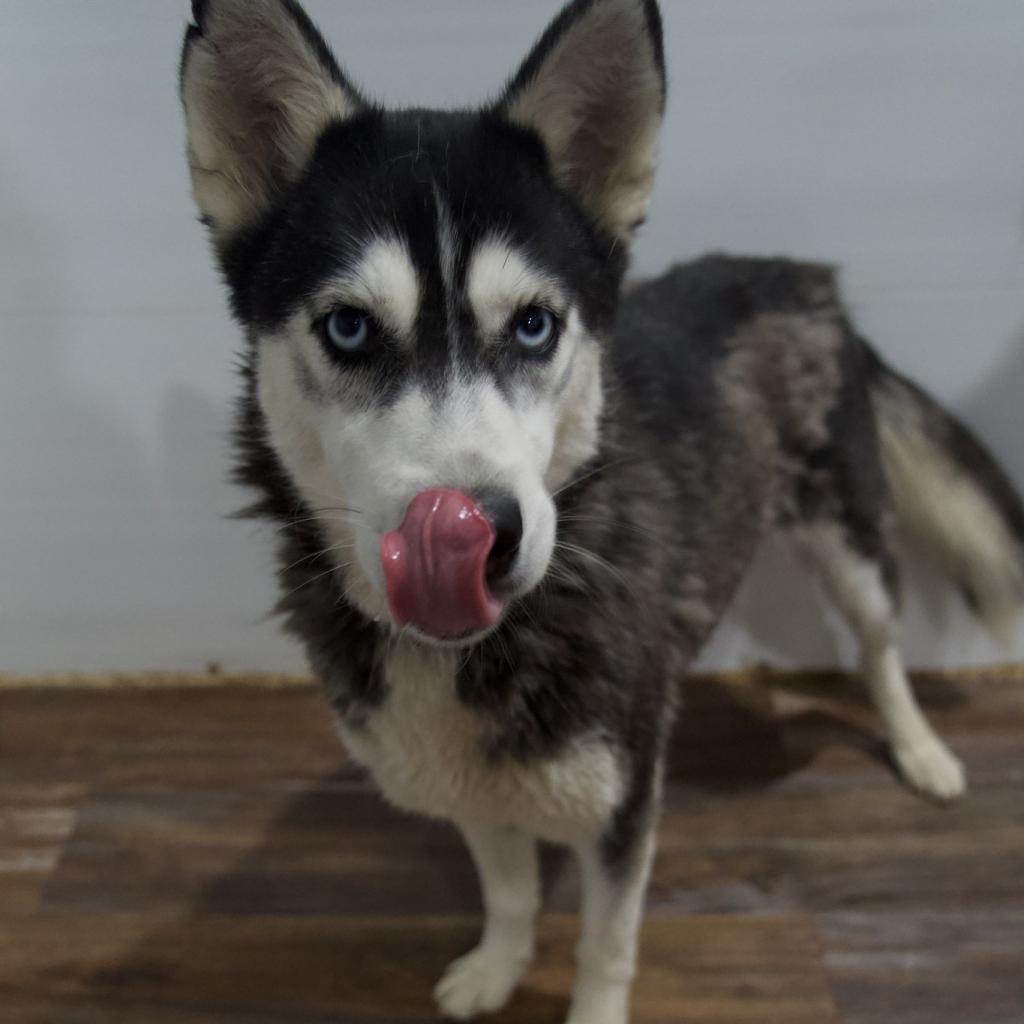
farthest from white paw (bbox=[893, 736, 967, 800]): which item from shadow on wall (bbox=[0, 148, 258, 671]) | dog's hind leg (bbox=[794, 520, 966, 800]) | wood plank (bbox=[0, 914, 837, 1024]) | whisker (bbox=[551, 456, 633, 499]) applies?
shadow on wall (bbox=[0, 148, 258, 671])

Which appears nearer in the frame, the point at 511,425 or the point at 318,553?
Result: the point at 511,425

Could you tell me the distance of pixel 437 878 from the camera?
6.85 feet

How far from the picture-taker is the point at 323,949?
6.42 ft

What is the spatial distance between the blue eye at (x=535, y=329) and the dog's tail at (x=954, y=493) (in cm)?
115

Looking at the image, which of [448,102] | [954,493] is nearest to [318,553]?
[448,102]

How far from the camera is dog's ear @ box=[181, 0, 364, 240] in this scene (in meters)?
1.17

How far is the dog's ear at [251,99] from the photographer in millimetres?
1167

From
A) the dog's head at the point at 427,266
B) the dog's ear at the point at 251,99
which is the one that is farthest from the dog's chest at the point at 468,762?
the dog's ear at the point at 251,99

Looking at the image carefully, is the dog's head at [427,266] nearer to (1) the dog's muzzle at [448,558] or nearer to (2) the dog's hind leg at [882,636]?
(1) the dog's muzzle at [448,558]

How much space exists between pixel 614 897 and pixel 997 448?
1.48 m

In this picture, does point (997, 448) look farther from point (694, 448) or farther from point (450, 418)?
point (450, 418)

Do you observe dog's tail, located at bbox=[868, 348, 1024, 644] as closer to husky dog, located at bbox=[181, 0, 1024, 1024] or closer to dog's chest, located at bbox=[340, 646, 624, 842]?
husky dog, located at bbox=[181, 0, 1024, 1024]

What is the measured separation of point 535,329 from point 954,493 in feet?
4.63

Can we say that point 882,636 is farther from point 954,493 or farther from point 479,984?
point 479,984
